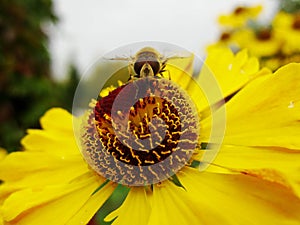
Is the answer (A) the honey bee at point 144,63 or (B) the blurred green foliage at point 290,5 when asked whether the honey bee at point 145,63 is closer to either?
(A) the honey bee at point 144,63

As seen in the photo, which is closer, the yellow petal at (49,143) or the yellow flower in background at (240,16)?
the yellow petal at (49,143)

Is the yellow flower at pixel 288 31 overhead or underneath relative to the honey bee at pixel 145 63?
overhead

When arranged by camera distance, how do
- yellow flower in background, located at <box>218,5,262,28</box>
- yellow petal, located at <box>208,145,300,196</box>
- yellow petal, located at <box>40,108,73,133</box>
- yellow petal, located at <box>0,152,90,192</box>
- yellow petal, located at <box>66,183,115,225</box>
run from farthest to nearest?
1. yellow flower in background, located at <box>218,5,262,28</box>
2. yellow petal, located at <box>40,108,73,133</box>
3. yellow petal, located at <box>0,152,90,192</box>
4. yellow petal, located at <box>66,183,115,225</box>
5. yellow petal, located at <box>208,145,300,196</box>

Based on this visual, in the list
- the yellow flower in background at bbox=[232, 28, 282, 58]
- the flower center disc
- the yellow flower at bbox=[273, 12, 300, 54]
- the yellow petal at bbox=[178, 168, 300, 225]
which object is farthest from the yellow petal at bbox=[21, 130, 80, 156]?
the yellow flower at bbox=[273, 12, 300, 54]

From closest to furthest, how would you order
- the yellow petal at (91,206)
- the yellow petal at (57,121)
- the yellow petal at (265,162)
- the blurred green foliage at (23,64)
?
the yellow petal at (265,162) < the yellow petal at (91,206) < the yellow petal at (57,121) < the blurred green foliage at (23,64)

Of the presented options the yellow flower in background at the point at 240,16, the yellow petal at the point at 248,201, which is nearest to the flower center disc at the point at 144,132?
the yellow petal at the point at 248,201

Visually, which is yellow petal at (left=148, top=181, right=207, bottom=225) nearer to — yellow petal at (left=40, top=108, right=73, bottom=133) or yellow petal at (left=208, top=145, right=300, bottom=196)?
yellow petal at (left=208, top=145, right=300, bottom=196)

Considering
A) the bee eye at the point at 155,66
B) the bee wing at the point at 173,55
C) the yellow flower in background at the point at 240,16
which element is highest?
the yellow flower in background at the point at 240,16

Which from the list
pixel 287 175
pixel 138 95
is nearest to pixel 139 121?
pixel 138 95
